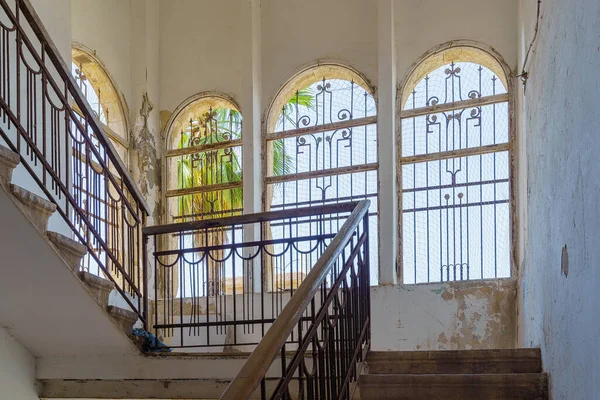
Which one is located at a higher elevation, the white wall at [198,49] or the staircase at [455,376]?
the white wall at [198,49]

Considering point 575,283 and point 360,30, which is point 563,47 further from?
point 360,30

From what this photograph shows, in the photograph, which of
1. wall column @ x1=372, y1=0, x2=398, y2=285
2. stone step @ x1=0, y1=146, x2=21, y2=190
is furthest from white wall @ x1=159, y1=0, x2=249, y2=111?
stone step @ x1=0, y1=146, x2=21, y2=190

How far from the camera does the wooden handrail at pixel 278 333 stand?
A: 233 cm

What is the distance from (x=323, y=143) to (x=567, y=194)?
16.7 feet

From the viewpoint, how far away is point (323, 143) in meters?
8.05

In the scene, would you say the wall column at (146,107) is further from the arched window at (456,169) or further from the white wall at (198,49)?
the arched window at (456,169)

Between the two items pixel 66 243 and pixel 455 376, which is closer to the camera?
pixel 455 376

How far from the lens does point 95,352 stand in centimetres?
531

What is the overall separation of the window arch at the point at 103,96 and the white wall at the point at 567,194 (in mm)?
5169

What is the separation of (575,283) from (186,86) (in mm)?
6618

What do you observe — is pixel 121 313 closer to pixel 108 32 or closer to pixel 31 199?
pixel 31 199

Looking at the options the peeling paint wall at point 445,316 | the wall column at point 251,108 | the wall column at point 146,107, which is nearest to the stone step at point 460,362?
the peeling paint wall at point 445,316

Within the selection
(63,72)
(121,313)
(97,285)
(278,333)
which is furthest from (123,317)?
(278,333)

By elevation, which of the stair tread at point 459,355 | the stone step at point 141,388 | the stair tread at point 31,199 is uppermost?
the stair tread at point 31,199
